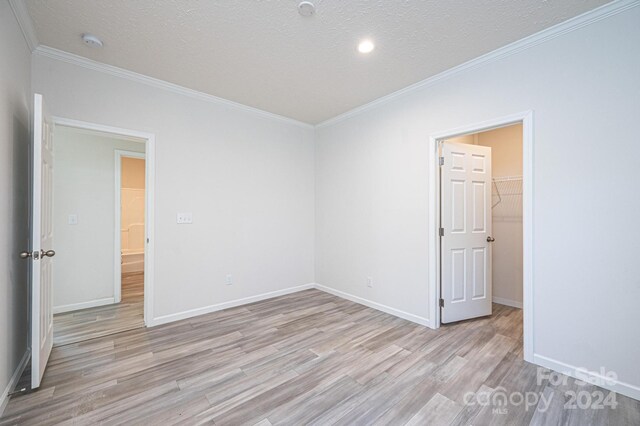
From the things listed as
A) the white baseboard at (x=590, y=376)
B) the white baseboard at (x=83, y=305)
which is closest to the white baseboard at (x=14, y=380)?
the white baseboard at (x=83, y=305)

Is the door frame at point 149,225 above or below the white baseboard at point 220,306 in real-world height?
above

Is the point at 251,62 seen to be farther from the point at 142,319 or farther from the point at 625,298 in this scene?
the point at 625,298

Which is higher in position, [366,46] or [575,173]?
[366,46]

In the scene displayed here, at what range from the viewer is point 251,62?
265 centimetres

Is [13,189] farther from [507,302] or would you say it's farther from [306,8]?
[507,302]

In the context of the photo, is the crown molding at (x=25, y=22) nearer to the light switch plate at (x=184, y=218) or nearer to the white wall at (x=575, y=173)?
the light switch plate at (x=184, y=218)

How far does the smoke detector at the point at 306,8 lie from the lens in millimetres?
1908

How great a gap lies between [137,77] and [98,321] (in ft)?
9.30

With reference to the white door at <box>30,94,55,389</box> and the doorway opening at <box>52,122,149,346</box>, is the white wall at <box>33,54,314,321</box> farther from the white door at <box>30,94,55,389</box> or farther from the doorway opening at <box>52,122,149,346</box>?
the white door at <box>30,94,55,389</box>

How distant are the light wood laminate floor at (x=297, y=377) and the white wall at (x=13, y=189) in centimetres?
37

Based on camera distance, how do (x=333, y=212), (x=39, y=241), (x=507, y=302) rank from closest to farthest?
(x=39, y=241)
(x=507, y=302)
(x=333, y=212)

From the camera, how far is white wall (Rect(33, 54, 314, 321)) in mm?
2779

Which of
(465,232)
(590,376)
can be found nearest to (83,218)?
(465,232)

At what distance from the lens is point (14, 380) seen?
1.96 m
